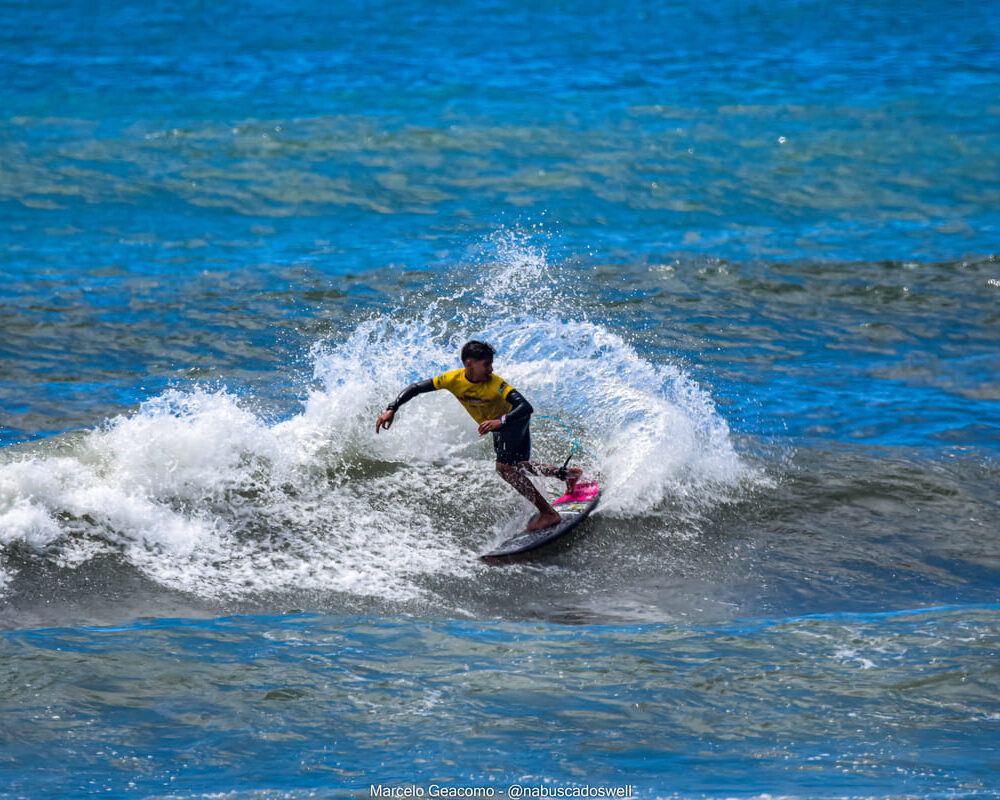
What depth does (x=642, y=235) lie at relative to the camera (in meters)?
19.2

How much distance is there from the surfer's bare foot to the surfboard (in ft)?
0.09

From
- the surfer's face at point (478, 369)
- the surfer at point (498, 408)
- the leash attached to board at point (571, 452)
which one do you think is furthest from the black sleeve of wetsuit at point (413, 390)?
the leash attached to board at point (571, 452)

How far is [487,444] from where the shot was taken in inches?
409

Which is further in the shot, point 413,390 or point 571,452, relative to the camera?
point 571,452

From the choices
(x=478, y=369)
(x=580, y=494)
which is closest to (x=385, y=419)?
(x=478, y=369)

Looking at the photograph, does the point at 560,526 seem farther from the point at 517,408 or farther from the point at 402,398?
the point at 402,398

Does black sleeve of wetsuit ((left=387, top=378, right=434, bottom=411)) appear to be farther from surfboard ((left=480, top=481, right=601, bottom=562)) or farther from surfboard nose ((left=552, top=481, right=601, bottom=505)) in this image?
surfboard nose ((left=552, top=481, right=601, bottom=505))

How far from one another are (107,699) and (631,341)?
9.26m

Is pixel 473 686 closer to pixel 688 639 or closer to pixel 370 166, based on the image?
pixel 688 639

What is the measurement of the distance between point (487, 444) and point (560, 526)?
1831 millimetres

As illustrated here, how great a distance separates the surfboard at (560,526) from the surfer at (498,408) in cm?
9

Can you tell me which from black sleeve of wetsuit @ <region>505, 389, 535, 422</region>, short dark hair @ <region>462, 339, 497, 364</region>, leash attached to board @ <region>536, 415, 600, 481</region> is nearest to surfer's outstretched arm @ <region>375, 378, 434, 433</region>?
short dark hair @ <region>462, 339, 497, 364</region>

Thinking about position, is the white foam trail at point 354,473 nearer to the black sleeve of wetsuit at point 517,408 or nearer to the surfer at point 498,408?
the surfer at point 498,408

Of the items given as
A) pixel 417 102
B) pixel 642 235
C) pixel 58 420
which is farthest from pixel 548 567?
pixel 417 102
